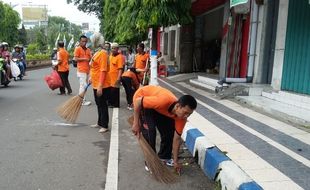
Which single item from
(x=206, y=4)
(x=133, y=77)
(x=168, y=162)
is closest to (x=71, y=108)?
(x=168, y=162)

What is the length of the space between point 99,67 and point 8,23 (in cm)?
4926

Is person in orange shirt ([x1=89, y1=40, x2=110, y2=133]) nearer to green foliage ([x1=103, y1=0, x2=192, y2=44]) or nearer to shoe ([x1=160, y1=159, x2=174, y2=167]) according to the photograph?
shoe ([x1=160, y1=159, x2=174, y2=167])

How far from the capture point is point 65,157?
5039mm

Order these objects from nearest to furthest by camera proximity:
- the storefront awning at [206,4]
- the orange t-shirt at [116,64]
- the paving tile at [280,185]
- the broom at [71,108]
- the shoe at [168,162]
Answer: the paving tile at [280,185] < the shoe at [168,162] < the broom at [71,108] < the orange t-shirt at [116,64] < the storefront awning at [206,4]

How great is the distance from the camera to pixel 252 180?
3.81 meters

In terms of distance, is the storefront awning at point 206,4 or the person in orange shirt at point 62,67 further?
the storefront awning at point 206,4

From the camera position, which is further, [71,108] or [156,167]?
[71,108]

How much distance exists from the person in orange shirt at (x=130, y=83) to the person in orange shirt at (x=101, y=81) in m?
2.48

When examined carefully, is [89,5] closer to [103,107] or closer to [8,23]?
[8,23]

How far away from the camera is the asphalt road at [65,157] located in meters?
4.16

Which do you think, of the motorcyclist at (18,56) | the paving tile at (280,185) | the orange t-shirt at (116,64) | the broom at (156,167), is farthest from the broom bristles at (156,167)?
the motorcyclist at (18,56)

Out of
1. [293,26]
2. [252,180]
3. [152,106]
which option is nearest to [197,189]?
[252,180]

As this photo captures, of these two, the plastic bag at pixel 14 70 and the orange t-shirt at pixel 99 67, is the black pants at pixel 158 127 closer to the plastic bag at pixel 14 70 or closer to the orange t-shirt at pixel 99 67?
the orange t-shirt at pixel 99 67

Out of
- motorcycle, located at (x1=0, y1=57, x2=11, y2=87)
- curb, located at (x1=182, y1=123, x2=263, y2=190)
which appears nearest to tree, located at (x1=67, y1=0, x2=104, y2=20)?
motorcycle, located at (x1=0, y1=57, x2=11, y2=87)
